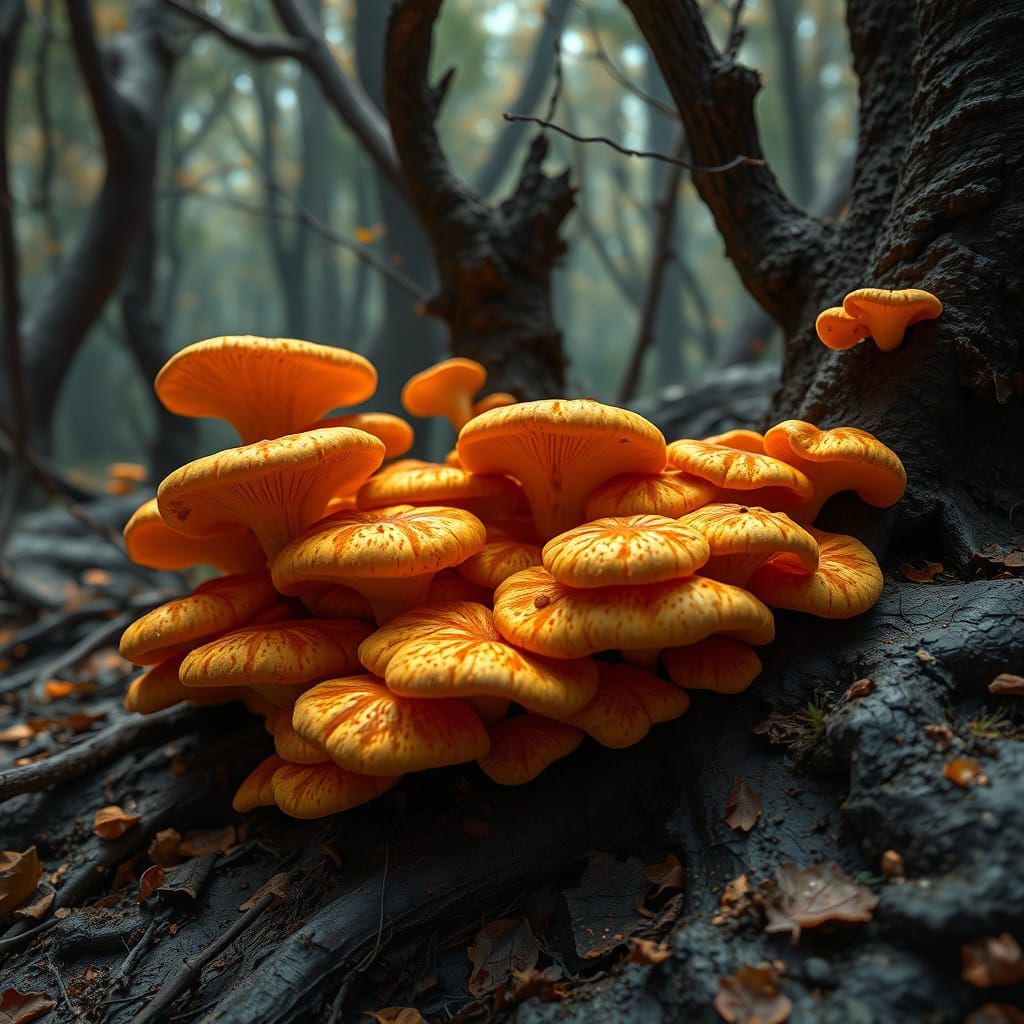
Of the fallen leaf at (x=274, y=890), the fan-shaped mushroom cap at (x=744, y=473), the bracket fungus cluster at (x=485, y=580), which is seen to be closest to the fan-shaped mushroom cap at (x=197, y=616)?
the bracket fungus cluster at (x=485, y=580)

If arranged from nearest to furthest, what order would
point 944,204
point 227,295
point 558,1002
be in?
point 558,1002
point 944,204
point 227,295

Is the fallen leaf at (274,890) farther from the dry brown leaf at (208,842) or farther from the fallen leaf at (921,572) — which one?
the fallen leaf at (921,572)

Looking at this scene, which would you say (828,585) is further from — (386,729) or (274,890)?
(274,890)

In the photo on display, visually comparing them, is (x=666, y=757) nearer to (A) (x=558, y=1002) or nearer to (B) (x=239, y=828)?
(A) (x=558, y=1002)

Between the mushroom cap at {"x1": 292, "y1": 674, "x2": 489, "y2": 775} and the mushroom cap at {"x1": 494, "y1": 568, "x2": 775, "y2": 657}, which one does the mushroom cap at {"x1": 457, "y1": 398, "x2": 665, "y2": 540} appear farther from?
the mushroom cap at {"x1": 292, "y1": 674, "x2": 489, "y2": 775}

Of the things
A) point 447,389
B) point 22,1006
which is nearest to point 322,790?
point 22,1006

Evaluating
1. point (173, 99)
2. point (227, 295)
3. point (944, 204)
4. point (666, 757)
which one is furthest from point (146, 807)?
point (227, 295)
